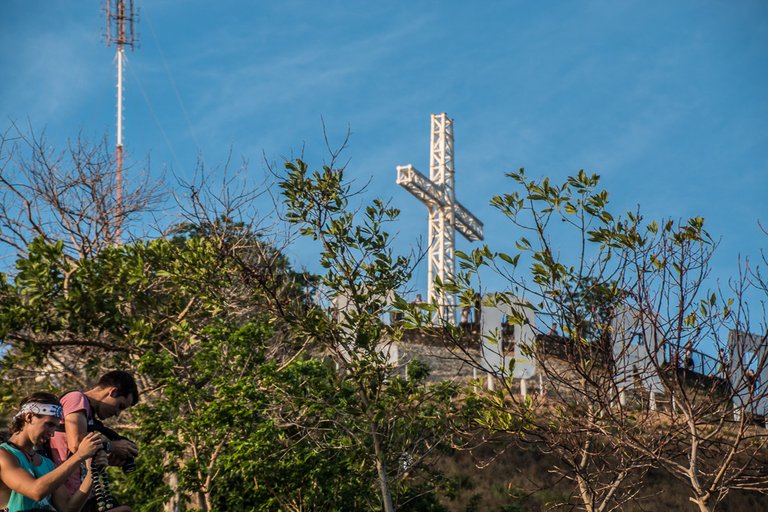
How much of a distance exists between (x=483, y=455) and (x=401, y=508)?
1046 cm

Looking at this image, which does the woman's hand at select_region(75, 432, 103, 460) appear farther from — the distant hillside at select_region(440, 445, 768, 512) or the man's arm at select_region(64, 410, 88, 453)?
the distant hillside at select_region(440, 445, 768, 512)

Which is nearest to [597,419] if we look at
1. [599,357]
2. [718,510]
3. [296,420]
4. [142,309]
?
[599,357]

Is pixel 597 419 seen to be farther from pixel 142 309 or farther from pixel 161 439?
pixel 142 309

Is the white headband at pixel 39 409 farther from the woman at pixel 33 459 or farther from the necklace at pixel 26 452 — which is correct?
the necklace at pixel 26 452

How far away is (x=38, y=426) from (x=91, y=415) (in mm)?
437

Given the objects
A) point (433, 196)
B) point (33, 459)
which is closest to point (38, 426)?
Result: point (33, 459)

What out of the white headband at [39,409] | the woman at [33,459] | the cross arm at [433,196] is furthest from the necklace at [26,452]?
the cross arm at [433,196]

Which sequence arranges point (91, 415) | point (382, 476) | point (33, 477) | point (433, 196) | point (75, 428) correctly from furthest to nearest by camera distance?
1. point (433, 196)
2. point (382, 476)
3. point (91, 415)
4. point (75, 428)
5. point (33, 477)

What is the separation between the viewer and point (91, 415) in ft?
17.1

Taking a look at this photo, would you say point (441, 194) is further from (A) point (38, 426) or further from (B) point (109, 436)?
(A) point (38, 426)

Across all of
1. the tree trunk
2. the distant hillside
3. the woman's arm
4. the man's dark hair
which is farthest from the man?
the distant hillside

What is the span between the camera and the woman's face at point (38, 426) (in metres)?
4.81

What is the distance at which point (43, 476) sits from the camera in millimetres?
4672

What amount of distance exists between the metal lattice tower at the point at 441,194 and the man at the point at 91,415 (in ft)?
71.5
